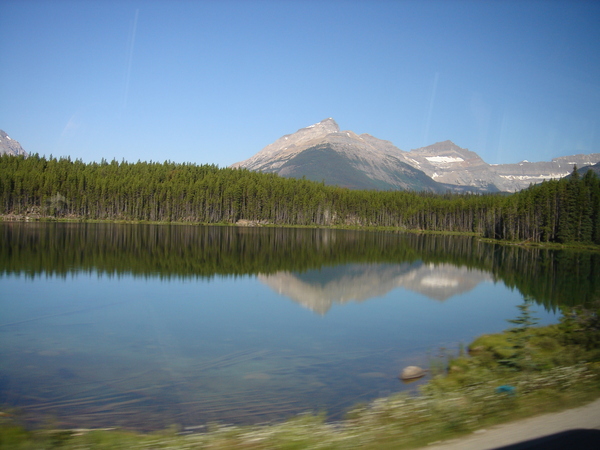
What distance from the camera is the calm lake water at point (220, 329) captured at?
1343 cm

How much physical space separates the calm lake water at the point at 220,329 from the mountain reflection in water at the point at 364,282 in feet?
0.67

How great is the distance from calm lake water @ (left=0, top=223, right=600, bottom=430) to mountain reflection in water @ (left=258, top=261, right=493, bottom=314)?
0.67ft

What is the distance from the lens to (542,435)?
8.01 m

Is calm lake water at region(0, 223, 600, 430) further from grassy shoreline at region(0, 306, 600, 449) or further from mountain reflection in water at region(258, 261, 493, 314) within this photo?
grassy shoreline at region(0, 306, 600, 449)

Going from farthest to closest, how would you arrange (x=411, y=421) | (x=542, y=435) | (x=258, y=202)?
(x=258, y=202)
(x=411, y=421)
(x=542, y=435)

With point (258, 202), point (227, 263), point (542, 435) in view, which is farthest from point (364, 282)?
point (258, 202)

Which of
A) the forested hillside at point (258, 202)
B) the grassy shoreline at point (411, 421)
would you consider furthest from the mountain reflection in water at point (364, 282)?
the forested hillside at point (258, 202)

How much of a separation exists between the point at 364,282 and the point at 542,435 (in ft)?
102

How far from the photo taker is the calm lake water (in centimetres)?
1343

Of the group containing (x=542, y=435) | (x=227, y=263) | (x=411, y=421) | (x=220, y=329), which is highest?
(x=542, y=435)

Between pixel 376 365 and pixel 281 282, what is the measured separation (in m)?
19.1

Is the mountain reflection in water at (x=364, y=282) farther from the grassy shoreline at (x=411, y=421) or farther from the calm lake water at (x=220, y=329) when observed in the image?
the grassy shoreline at (x=411, y=421)

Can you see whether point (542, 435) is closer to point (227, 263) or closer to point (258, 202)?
point (227, 263)

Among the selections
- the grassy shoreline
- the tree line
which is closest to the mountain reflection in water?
the tree line
